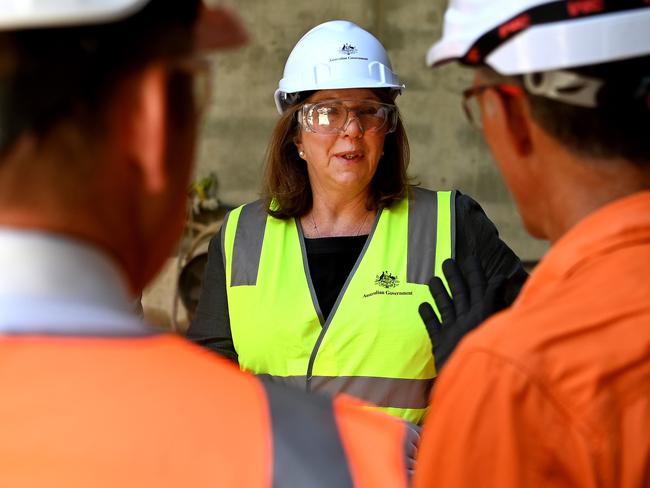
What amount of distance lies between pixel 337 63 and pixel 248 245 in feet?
2.08

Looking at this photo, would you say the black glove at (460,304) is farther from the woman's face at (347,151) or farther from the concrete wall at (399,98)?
the concrete wall at (399,98)

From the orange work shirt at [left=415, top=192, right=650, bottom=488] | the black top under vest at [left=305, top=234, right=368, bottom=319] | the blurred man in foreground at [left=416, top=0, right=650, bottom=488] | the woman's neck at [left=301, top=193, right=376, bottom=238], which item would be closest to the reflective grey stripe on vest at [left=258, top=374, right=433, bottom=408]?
the black top under vest at [left=305, top=234, right=368, bottom=319]

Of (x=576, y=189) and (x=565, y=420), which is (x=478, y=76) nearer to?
(x=576, y=189)

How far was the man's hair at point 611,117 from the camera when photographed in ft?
3.90

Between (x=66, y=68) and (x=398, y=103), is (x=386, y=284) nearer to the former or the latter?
(x=66, y=68)

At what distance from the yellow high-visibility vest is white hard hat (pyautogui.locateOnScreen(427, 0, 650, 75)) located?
145 cm

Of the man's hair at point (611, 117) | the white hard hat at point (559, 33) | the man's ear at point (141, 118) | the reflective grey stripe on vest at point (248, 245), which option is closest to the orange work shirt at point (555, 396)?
the man's hair at point (611, 117)

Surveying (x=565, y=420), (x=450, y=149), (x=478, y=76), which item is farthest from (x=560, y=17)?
(x=450, y=149)

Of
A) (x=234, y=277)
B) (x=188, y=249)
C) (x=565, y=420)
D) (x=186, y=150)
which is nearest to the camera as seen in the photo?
(x=186, y=150)

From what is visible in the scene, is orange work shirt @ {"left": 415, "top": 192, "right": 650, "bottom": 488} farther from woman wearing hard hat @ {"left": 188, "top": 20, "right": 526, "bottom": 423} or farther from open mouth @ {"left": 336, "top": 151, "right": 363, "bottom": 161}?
open mouth @ {"left": 336, "top": 151, "right": 363, "bottom": 161}

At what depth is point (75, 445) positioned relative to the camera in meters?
0.74

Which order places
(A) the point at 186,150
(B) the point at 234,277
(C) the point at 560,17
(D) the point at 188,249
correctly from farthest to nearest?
(D) the point at 188,249 → (B) the point at 234,277 → (C) the point at 560,17 → (A) the point at 186,150

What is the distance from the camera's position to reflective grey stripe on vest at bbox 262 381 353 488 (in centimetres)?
79

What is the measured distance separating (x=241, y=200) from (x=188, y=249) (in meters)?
0.51
